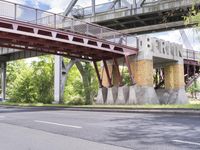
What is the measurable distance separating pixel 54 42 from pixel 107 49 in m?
5.00

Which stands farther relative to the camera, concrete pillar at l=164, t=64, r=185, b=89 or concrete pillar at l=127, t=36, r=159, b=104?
concrete pillar at l=164, t=64, r=185, b=89

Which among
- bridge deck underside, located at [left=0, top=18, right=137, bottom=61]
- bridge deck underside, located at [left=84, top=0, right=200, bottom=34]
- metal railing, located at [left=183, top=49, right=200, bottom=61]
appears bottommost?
bridge deck underside, located at [left=0, top=18, right=137, bottom=61]

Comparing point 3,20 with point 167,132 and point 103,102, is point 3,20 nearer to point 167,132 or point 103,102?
point 103,102

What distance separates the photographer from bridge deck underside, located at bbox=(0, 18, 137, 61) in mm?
25375

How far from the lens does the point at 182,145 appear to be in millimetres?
7473

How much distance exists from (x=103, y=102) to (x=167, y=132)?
24818 mm

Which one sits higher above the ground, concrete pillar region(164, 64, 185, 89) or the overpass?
the overpass

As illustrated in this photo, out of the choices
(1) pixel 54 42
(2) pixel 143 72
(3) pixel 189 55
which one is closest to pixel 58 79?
(1) pixel 54 42

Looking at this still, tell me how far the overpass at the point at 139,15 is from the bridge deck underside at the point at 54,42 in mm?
7925

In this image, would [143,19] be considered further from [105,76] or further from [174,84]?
[105,76]

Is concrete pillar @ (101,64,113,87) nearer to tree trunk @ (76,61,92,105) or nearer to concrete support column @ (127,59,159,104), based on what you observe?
tree trunk @ (76,61,92,105)

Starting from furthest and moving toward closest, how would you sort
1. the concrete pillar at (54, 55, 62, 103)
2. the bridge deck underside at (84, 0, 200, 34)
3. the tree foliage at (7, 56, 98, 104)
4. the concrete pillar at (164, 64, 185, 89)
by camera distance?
the tree foliage at (7, 56, 98, 104) < the concrete pillar at (54, 55, 62, 103) < the concrete pillar at (164, 64, 185, 89) < the bridge deck underside at (84, 0, 200, 34)

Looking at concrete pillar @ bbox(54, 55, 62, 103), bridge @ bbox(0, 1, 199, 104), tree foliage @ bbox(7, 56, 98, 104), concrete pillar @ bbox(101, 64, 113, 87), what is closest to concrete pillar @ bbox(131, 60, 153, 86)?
bridge @ bbox(0, 1, 199, 104)

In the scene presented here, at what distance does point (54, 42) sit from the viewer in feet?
95.2
